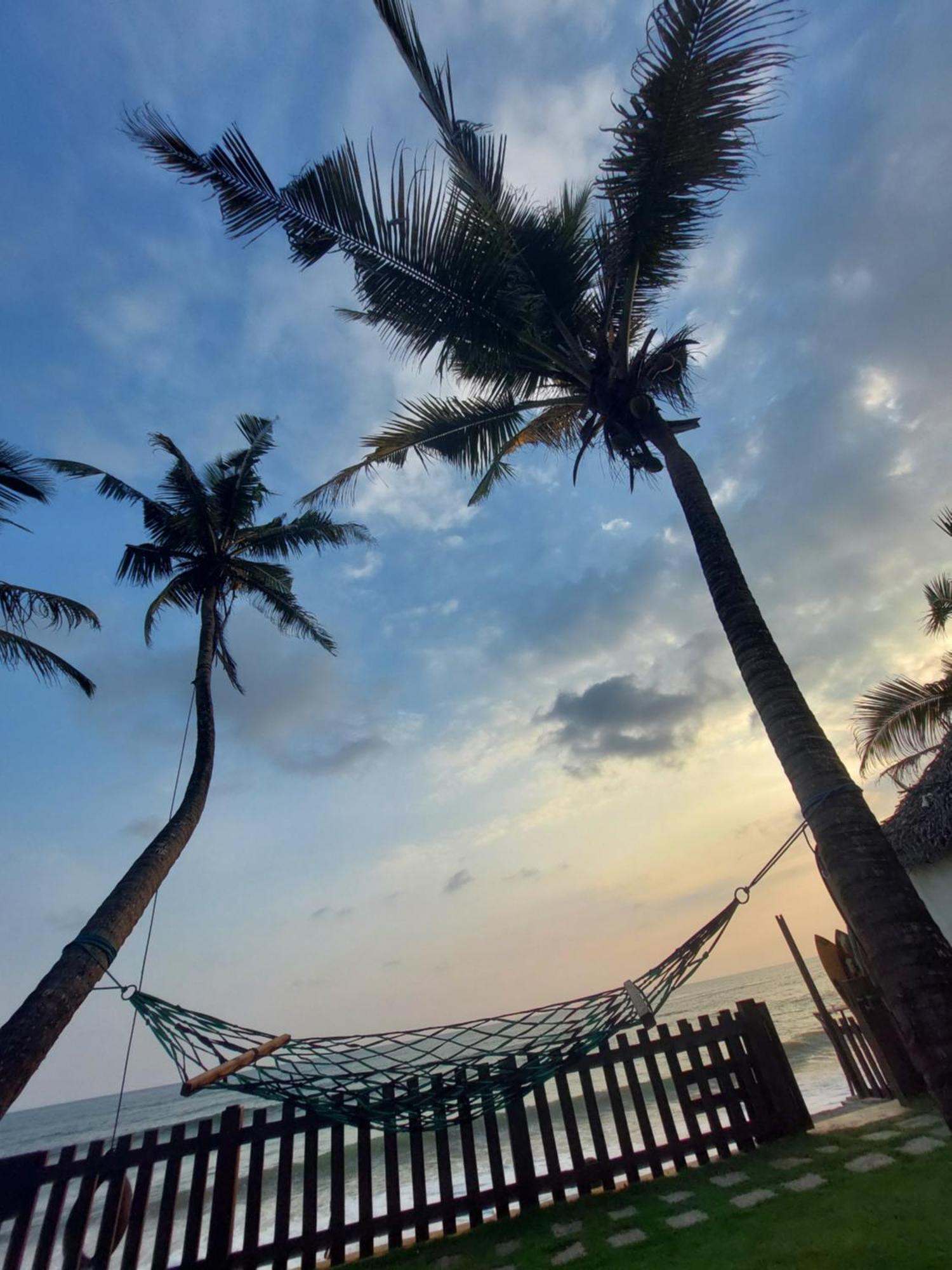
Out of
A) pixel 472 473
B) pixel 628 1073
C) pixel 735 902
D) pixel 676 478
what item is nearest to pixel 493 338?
pixel 472 473

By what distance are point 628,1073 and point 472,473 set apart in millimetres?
5382

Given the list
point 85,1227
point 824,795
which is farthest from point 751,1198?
point 85,1227

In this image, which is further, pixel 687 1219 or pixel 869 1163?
pixel 869 1163

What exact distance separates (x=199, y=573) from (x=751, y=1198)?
26.3 ft

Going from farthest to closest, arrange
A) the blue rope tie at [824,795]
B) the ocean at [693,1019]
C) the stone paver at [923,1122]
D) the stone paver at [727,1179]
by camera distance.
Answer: the ocean at [693,1019], the stone paver at [923,1122], the stone paver at [727,1179], the blue rope tie at [824,795]

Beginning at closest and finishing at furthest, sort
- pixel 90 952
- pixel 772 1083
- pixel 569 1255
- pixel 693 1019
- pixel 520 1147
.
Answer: pixel 569 1255, pixel 90 952, pixel 520 1147, pixel 772 1083, pixel 693 1019

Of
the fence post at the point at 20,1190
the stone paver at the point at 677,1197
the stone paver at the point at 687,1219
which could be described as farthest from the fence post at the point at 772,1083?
the fence post at the point at 20,1190

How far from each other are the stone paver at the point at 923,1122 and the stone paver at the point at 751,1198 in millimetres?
1297

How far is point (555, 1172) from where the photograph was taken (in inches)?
169

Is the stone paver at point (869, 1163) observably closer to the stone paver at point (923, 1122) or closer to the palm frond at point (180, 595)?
the stone paver at point (923, 1122)

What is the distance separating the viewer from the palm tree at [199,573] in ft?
14.7

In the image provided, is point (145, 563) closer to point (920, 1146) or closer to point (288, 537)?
point (288, 537)

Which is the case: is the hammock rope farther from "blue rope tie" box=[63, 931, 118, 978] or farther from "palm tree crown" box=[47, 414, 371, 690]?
"palm tree crown" box=[47, 414, 371, 690]

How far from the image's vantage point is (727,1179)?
4027 millimetres
